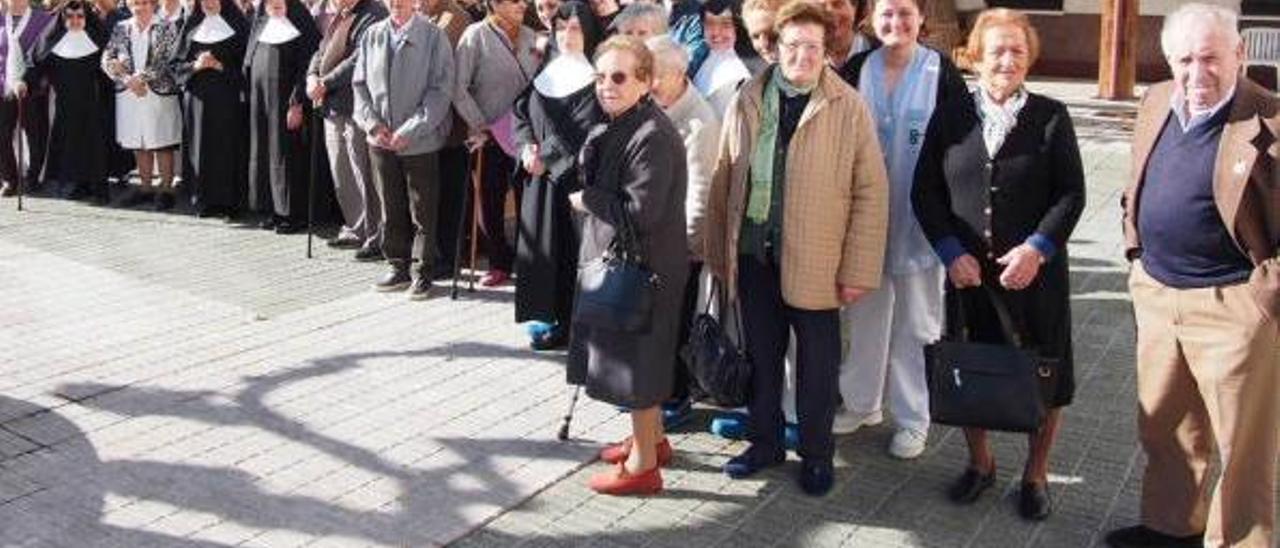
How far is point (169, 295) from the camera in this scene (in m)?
7.18

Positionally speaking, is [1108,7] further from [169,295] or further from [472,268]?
[169,295]

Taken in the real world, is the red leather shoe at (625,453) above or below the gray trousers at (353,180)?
below

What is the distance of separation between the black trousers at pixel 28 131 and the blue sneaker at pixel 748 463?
26.0ft

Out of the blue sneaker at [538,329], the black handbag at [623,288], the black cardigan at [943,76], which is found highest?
the black cardigan at [943,76]

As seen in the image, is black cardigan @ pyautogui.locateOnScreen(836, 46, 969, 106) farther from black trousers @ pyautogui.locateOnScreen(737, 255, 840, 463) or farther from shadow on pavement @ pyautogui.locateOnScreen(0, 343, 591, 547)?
shadow on pavement @ pyautogui.locateOnScreen(0, 343, 591, 547)

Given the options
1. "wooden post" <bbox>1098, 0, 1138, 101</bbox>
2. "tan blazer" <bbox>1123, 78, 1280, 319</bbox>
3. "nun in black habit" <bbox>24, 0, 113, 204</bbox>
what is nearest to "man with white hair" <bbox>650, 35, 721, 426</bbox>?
"tan blazer" <bbox>1123, 78, 1280, 319</bbox>

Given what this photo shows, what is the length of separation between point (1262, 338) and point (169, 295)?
5756 millimetres

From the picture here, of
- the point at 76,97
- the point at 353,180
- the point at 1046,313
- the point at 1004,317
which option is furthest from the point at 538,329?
the point at 76,97

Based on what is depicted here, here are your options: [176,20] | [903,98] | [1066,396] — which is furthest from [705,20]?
[176,20]

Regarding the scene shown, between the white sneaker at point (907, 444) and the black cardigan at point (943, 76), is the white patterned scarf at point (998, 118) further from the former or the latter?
the white sneaker at point (907, 444)

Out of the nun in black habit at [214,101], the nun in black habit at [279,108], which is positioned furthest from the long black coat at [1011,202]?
the nun in black habit at [214,101]

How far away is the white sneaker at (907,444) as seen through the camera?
191 inches

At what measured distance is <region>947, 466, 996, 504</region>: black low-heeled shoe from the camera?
14.6ft

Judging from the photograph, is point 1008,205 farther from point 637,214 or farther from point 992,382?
point 637,214
